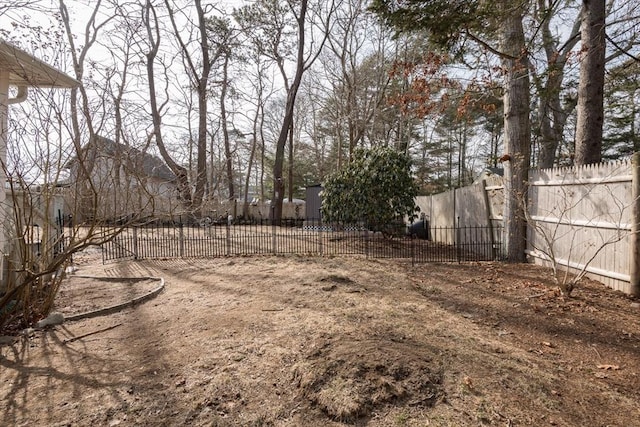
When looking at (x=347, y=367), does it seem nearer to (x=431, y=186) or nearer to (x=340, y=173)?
(x=340, y=173)

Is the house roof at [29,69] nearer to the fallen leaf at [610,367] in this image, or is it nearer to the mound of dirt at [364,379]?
the mound of dirt at [364,379]

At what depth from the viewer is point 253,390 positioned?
8.15 ft

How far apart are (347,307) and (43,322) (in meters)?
3.54

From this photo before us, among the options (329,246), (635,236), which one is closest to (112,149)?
(329,246)

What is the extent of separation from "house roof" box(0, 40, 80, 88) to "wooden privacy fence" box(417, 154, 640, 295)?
22.2 ft

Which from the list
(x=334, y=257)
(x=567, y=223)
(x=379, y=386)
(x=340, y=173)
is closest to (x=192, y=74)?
(x=340, y=173)

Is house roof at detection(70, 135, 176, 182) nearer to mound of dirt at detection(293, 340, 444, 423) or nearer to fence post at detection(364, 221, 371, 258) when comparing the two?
mound of dirt at detection(293, 340, 444, 423)

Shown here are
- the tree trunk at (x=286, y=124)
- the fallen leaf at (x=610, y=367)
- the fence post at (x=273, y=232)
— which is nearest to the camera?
the fallen leaf at (x=610, y=367)

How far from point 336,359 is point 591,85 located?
246 inches

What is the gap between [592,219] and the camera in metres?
5.15

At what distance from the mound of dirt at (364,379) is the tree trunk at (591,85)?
206 inches

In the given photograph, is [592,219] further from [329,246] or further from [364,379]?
[329,246]

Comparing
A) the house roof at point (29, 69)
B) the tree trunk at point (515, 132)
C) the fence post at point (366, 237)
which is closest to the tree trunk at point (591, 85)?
the tree trunk at point (515, 132)

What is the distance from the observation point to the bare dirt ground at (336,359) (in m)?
2.22
